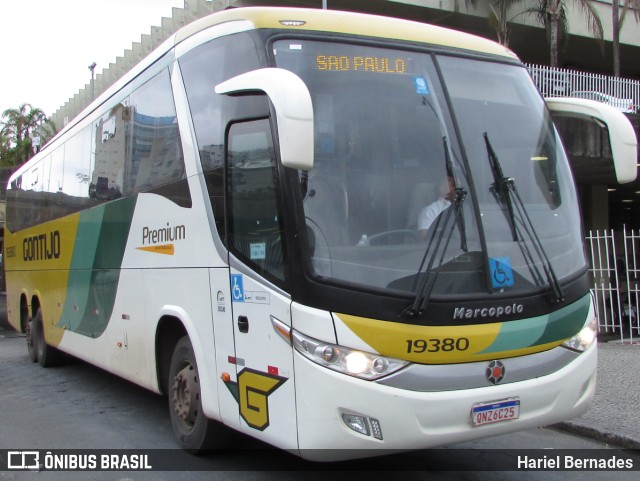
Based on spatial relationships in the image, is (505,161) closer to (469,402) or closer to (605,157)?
(469,402)

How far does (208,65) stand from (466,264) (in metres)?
2.71

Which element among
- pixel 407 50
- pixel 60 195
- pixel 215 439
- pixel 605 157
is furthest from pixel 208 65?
pixel 605 157

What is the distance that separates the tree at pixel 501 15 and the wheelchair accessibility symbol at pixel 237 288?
19.8 m

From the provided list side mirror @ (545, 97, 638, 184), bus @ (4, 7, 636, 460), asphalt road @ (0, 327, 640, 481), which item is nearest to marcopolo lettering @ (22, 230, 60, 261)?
asphalt road @ (0, 327, 640, 481)

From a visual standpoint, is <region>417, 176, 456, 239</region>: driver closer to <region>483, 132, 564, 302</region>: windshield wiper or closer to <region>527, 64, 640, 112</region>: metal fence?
<region>483, 132, 564, 302</region>: windshield wiper

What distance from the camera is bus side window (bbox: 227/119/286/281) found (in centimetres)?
462

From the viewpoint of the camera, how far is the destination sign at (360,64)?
4793mm

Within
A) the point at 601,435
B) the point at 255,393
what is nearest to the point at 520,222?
the point at 255,393

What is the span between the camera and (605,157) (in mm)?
13695

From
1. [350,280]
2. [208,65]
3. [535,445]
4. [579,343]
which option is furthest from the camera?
[535,445]

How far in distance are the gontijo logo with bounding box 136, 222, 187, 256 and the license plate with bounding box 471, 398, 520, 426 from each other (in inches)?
113

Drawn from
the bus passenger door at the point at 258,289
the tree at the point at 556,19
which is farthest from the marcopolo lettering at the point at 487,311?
the tree at the point at 556,19

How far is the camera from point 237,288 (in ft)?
16.5

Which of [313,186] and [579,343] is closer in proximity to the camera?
[313,186]
